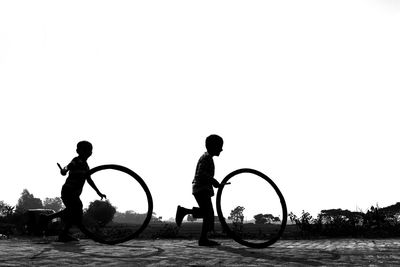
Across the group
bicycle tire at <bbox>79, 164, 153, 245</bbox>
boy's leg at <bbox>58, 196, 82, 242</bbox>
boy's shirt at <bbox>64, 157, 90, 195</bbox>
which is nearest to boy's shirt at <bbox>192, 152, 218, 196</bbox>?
bicycle tire at <bbox>79, 164, 153, 245</bbox>

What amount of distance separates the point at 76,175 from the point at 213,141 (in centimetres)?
258

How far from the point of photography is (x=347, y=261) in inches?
172

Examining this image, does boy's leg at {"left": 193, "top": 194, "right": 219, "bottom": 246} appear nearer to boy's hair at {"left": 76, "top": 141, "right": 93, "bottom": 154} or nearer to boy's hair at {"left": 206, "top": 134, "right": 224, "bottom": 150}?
boy's hair at {"left": 206, "top": 134, "right": 224, "bottom": 150}

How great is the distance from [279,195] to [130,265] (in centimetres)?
344

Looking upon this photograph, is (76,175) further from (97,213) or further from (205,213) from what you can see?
(97,213)

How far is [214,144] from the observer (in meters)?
7.29

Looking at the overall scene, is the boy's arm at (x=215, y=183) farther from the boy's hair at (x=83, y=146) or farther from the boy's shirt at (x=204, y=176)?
the boy's hair at (x=83, y=146)

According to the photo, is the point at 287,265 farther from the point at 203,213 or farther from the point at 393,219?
the point at 393,219

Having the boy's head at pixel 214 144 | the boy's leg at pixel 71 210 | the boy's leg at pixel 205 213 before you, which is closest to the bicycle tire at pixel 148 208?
the boy's leg at pixel 71 210

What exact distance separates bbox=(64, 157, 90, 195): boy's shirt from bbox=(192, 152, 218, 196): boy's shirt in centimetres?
201

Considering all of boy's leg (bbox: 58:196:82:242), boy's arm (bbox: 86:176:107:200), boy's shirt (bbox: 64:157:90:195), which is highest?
boy's shirt (bbox: 64:157:90:195)

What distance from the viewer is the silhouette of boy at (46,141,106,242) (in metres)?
7.34

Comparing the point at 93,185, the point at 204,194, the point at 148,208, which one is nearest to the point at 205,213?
the point at 204,194

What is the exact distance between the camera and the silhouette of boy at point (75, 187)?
7.34 meters
